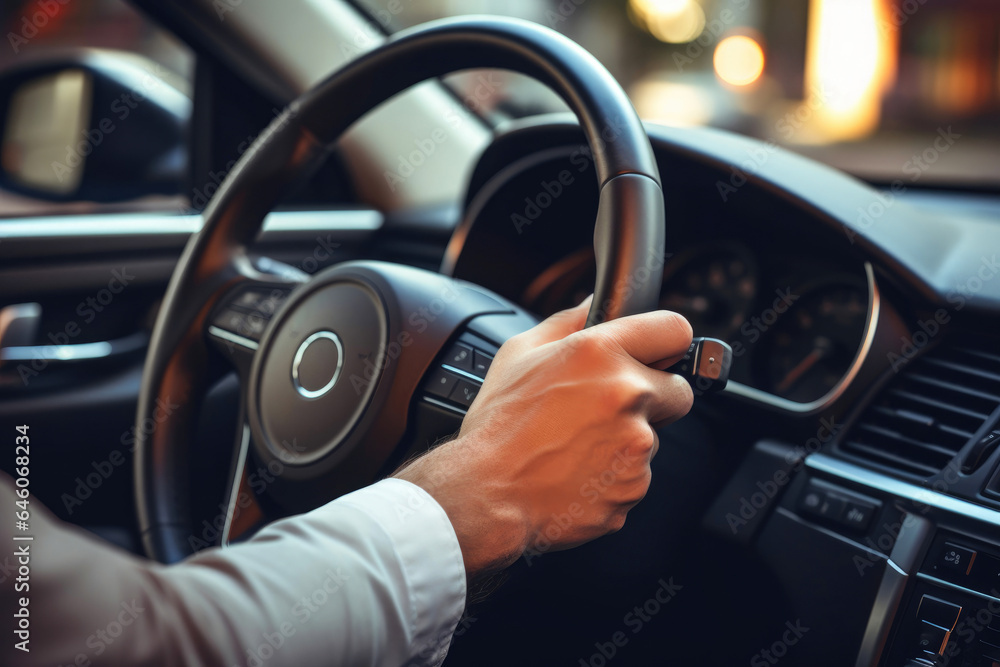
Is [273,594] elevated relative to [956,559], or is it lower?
lower

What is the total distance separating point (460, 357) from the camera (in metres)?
0.89

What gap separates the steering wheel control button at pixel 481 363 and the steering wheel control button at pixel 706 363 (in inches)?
8.6

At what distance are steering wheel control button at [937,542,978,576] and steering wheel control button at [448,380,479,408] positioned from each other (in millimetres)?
511

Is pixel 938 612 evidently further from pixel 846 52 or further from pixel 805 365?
pixel 846 52

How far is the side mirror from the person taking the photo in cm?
198

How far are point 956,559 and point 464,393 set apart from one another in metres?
0.53

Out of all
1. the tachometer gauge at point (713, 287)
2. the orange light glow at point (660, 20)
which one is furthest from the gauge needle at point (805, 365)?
the orange light glow at point (660, 20)

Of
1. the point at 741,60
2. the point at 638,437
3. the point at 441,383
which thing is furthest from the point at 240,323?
the point at 741,60

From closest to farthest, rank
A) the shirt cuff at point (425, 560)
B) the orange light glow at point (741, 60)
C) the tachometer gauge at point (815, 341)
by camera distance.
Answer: the shirt cuff at point (425, 560)
the tachometer gauge at point (815, 341)
the orange light glow at point (741, 60)

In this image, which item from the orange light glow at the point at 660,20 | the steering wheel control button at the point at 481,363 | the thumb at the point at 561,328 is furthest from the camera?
the orange light glow at the point at 660,20

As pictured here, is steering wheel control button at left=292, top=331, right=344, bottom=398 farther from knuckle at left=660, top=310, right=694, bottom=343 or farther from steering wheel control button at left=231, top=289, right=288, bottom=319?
knuckle at left=660, top=310, right=694, bottom=343

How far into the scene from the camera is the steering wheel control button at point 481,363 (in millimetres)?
870

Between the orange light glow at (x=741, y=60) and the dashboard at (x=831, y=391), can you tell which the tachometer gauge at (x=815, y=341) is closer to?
the dashboard at (x=831, y=391)

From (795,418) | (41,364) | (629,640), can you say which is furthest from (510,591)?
(41,364)
